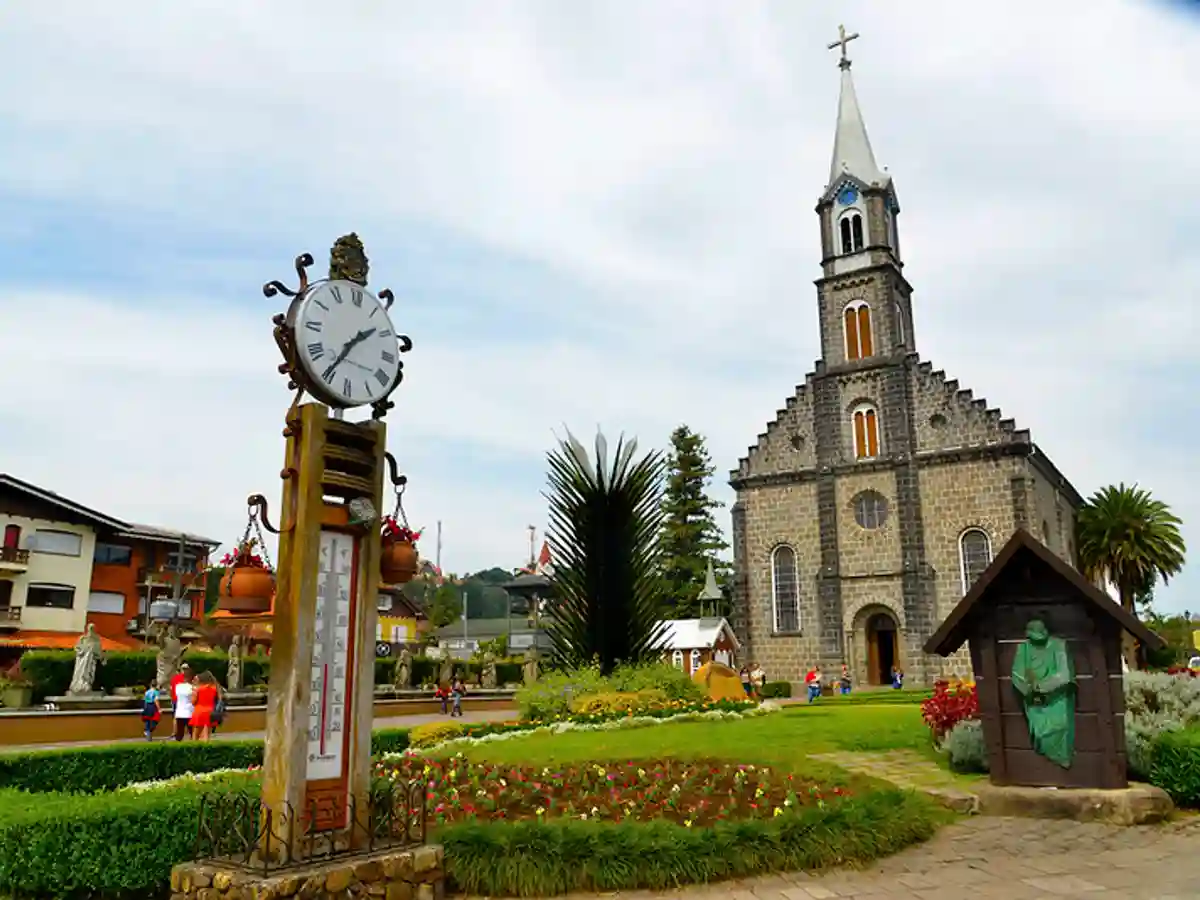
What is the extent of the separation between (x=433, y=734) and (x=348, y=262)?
1135cm

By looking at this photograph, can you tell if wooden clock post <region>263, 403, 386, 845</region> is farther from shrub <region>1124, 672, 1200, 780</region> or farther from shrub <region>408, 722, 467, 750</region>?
shrub <region>408, 722, 467, 750</region>

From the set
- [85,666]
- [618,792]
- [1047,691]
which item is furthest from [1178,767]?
[85,666]

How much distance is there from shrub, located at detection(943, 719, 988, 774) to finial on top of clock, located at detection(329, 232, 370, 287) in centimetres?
963

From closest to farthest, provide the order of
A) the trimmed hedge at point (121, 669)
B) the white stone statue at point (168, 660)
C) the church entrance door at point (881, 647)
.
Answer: the white stone statue at point (168, 660)
the trimmed hedge at point (121, 669)
the church entrance door at point (881, 647)

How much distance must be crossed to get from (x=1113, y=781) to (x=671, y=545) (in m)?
51.3

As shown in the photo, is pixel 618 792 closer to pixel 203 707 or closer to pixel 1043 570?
pixel 1043 570

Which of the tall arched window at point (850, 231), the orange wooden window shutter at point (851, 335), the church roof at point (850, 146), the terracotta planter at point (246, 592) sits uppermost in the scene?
the church roof at point (850, 146)

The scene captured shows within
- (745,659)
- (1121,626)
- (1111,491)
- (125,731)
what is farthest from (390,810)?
(1111,491)

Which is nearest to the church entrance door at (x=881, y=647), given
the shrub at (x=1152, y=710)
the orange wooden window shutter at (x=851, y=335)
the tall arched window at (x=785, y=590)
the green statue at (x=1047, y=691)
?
the tall arched window at (x=785, y=590)

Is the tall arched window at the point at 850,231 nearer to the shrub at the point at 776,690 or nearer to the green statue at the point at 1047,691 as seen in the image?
the shrub at the point at 776,690

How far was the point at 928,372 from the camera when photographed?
41656 mm

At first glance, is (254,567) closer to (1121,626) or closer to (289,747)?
(289,747)

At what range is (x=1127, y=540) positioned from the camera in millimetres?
48344

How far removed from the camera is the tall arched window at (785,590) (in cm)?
4219
